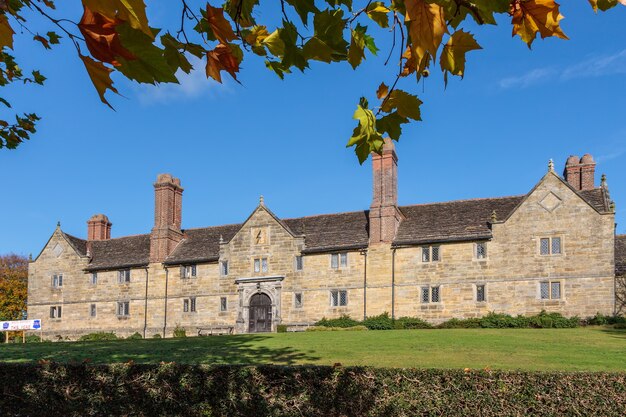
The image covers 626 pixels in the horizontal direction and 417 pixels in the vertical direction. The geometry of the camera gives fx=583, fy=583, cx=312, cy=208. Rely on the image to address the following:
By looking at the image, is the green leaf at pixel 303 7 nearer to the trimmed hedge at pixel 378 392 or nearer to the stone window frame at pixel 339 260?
the trimmed hedge at pixel 378 392

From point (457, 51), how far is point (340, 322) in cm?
3251

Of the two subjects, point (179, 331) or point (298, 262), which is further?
point (179, 331)

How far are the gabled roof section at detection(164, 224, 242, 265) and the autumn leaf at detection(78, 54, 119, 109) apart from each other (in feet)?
124

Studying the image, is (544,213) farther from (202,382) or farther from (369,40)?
(369,40)

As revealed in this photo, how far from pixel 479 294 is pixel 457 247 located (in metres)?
2.93

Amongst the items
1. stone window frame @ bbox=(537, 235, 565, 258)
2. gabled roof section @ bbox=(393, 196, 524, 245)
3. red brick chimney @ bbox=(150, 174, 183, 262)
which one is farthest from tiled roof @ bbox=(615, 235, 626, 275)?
red brick chimney @ bbox=(150, 174, 183, 262)

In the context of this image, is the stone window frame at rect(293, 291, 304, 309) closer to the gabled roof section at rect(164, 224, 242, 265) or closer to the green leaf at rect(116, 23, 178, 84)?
the gabled roof section at rect(164, 224, 242, 265)

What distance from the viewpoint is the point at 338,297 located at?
35844 millimetres

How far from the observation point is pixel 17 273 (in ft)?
187

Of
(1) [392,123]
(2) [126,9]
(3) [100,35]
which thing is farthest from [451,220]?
(2) [126,9]

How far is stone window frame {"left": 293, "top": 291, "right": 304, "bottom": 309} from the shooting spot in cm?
3662

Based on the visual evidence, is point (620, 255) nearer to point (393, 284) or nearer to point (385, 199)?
point (393, 284)

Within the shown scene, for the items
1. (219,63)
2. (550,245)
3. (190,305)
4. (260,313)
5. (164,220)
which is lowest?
(260,313)

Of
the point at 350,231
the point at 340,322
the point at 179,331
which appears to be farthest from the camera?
the point at 179,331
